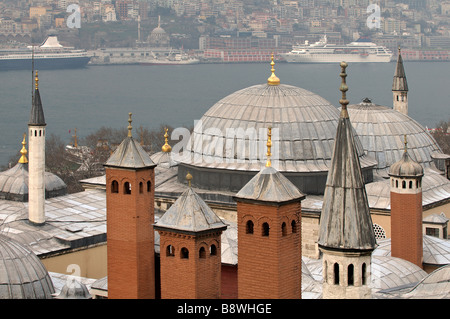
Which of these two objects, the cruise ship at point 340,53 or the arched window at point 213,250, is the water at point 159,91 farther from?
the arched window at point 213,250

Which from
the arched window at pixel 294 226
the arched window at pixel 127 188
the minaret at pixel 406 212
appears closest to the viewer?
the arched window at pixel 294 226

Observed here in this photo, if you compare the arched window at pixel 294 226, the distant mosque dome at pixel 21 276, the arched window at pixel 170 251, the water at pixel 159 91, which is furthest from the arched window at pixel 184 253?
the water at pixel 159 91

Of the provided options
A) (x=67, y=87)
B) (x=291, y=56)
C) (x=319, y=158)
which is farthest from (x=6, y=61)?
(x=319, y=158)

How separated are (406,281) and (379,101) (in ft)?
279

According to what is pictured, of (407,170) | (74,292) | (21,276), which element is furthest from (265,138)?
(74,292)

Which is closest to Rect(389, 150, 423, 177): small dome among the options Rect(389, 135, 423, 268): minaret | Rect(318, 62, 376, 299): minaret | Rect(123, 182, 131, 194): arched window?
Rect(389, 135, 423, 268): minaret

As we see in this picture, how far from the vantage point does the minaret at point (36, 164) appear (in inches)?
1219

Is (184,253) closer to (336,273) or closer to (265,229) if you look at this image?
(265,229)

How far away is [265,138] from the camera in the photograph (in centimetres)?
3058

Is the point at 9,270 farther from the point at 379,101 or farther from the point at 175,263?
the point at 379,101

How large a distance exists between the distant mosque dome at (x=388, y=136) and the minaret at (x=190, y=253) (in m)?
16.2

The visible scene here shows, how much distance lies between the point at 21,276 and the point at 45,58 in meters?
150

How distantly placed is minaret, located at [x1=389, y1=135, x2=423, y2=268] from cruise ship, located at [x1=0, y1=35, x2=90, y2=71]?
139457mm

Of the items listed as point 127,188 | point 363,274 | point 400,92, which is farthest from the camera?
point 400,92
